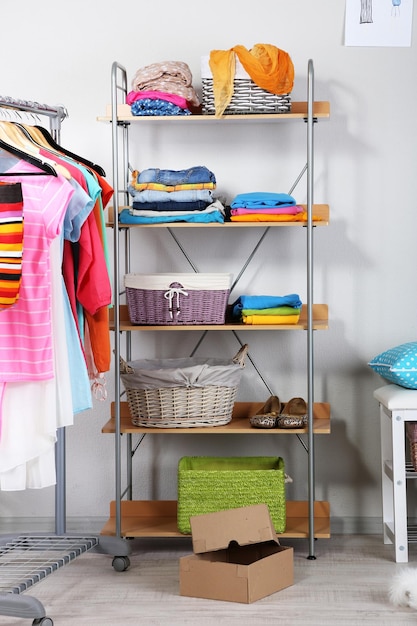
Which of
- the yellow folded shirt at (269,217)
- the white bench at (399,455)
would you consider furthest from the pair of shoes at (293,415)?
the yellow folded shirt at (269,217)

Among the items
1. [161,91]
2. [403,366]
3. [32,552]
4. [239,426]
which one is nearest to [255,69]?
[161,91]

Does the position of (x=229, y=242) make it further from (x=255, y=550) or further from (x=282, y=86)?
(x=255, y=550)

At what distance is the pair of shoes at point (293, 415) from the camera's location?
3.24 m

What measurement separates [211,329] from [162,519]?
2.63 ft

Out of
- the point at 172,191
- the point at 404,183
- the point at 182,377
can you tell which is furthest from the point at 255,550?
the point at 404,183

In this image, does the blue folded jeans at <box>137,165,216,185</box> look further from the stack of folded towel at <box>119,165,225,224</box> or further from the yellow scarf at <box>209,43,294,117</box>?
the yellow scarf at <box>209,43,294,117</box>

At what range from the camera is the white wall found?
11.6 ft

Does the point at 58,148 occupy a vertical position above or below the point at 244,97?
below

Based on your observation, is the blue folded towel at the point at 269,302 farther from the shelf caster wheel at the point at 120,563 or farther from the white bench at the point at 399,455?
the shelf caster wheel at the point at 120,563

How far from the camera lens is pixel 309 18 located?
3.52 metres

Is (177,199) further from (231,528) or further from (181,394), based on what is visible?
(231,528)

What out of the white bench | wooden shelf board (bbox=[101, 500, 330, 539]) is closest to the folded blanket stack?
the white bench

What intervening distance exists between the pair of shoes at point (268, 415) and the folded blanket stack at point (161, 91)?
3.74ft

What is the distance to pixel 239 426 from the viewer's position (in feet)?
10.8
